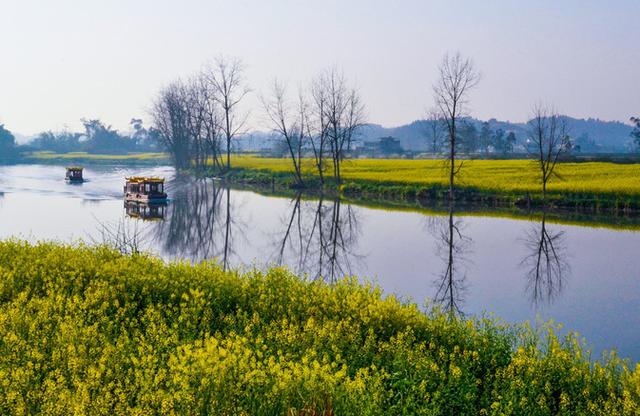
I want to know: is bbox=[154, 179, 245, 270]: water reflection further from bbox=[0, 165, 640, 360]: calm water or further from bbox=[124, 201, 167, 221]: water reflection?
bbox=[124, 201, 167, 221]: water reflection

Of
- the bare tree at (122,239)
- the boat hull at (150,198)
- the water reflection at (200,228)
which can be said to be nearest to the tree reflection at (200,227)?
the water reflection at (200,228)

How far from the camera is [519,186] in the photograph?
173 ft

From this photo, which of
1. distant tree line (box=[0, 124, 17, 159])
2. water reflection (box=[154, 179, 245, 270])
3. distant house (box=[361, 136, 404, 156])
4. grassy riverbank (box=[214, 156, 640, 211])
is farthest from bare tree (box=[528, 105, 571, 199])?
distant tree line (box=[0, 124, 17, 159])

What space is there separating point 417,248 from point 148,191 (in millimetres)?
28771

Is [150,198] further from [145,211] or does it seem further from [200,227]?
[200,227]

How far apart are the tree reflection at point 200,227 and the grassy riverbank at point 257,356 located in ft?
34.9

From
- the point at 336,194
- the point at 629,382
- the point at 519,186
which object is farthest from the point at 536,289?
the point at 336,194

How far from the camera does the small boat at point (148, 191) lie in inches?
2046

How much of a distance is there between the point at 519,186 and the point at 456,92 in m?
9.66

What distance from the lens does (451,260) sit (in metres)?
28.7

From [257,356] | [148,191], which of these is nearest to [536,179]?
[148,191]

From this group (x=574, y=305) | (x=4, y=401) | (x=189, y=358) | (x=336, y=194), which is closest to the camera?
(x=4, y=401)

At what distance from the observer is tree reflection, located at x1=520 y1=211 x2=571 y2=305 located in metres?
A: 22.8

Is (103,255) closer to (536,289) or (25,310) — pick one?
(25,310)
